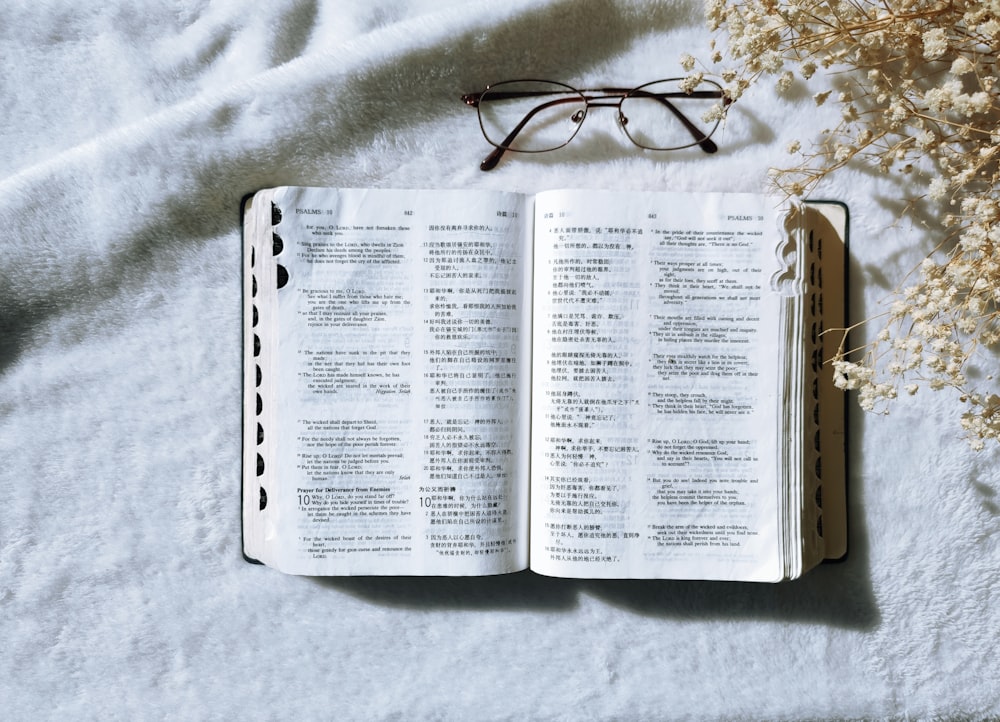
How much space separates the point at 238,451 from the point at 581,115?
46cm

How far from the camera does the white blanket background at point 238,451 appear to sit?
0.74 metres

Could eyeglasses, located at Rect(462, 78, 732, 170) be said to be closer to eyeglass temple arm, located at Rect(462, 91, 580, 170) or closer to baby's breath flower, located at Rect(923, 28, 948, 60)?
eyeglass temple arm, located at Rect(462, 91, 580, 170)

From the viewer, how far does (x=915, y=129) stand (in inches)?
29.0

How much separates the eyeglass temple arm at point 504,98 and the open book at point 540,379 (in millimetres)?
62

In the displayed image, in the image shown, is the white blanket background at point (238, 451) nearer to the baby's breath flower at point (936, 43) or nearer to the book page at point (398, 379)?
the book page at point (398, 379)

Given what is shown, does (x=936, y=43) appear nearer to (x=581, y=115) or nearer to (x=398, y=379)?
(x=581, y=115)

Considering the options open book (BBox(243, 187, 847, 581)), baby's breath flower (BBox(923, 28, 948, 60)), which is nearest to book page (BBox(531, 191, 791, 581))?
open book (BBox(243, 187, 847, 581))

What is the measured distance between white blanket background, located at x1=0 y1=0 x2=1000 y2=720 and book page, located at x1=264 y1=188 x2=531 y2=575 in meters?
0.06

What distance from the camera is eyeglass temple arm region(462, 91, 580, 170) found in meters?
0.74

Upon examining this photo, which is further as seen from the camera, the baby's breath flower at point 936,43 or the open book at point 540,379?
the open book at point 540,379

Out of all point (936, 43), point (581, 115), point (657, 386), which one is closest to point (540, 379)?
point (657, 386)

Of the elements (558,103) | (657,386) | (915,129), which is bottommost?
(657,386)

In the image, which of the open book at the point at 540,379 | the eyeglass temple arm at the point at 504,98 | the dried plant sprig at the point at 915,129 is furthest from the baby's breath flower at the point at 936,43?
the eyeglass temple arm at the point at 504,98

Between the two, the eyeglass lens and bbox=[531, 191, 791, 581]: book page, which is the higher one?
the eyeglass lens
